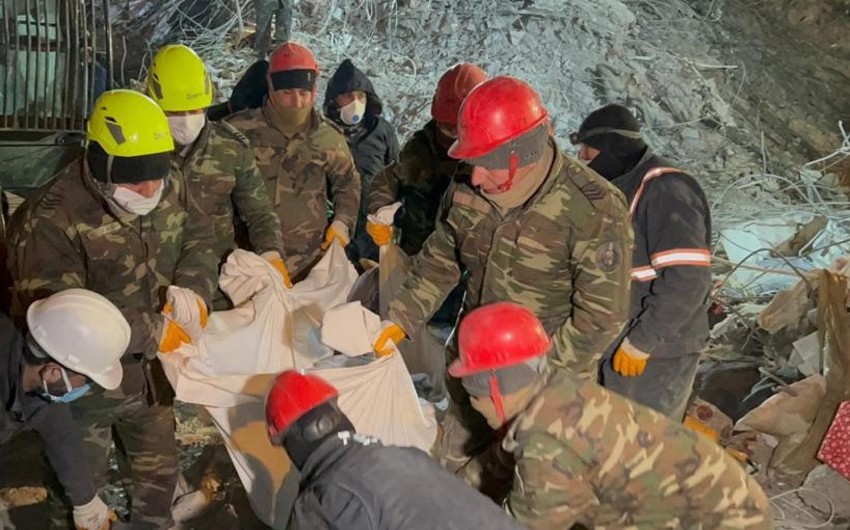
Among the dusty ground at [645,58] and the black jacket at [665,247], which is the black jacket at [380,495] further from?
the dusty ground at [645,58]

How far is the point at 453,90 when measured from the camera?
12.5ft

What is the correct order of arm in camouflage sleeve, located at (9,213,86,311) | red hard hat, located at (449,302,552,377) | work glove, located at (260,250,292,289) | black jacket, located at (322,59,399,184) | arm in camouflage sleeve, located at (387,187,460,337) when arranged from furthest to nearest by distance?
black jacket, located at (322,59,399,184) < work glove, located at (260,250,292,289) < arm in camouflage sleeve, located at (387,187,460,337) < arm in camouflage sleeve, located at (9,213,86,311) < red hard hat, located at (449,302,552,377)

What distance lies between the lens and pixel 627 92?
8.12 meters

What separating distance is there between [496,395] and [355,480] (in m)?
0.48

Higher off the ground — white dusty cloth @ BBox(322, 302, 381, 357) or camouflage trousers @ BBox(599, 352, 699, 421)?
white dusty cloth @ BBox(322, 302, 381, 357)

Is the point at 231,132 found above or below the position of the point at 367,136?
above

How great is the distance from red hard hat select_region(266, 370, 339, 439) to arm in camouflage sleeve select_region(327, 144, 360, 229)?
2.17 m

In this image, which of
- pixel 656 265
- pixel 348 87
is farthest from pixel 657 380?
pixel 348 87

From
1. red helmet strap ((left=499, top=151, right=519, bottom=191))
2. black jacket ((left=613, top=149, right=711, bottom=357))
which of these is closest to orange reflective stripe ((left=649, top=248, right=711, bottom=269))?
black jacket ((left=613, top=149, right=711, bottom=357))

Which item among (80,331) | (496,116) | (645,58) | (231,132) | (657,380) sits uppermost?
(496,116)

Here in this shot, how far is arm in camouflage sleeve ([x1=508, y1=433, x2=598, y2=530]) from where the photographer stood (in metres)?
2.17

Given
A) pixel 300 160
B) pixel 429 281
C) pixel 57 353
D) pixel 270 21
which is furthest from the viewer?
pixel 270 21

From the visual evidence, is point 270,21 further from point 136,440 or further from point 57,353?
point 57,353

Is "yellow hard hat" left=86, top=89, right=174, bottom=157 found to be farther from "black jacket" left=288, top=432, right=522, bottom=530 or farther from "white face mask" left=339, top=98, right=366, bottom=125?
"white face mask" left=339, top=98, right=366, bottom=125
